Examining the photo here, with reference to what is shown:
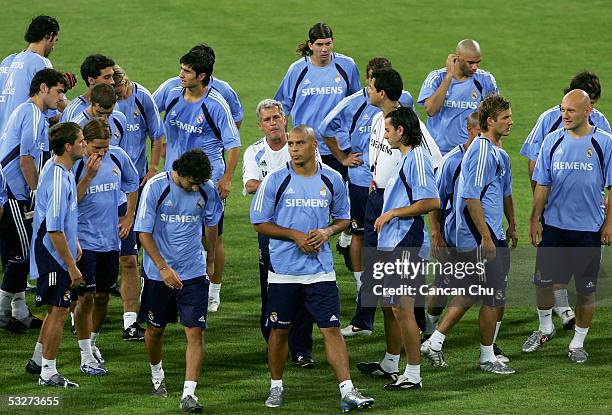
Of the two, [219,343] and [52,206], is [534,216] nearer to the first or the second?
[219,343]

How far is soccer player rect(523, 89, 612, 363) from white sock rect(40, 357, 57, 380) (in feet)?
13.5

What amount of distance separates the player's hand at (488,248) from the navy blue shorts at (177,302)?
7.44 feet

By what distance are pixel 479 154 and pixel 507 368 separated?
5.74 feet

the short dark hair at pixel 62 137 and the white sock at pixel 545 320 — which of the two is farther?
the white sock at pixel 545 320

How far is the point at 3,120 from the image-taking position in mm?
13062

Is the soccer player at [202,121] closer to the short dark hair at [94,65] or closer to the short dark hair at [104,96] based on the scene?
the short dark hair at [94,65]

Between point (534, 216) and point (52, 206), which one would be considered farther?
point (534, 216)

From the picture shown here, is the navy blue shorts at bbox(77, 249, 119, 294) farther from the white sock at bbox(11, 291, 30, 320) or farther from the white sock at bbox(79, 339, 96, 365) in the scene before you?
the white sock at bbox(11, 291, 30, 320)

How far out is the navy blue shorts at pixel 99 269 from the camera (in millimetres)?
10334

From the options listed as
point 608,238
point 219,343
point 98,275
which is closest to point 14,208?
point 98,275

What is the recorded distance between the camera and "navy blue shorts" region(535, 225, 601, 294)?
10898mm

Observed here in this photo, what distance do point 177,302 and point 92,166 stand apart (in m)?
1.40

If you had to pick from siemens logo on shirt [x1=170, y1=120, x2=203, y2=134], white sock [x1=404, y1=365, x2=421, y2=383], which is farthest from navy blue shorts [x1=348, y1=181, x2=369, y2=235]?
white sock [x1=404, y1=365, x2=421, y2=383]

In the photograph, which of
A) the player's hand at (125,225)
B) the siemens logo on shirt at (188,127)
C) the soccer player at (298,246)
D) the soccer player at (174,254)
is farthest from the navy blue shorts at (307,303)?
the siemens logo on shirt at (188,127)
